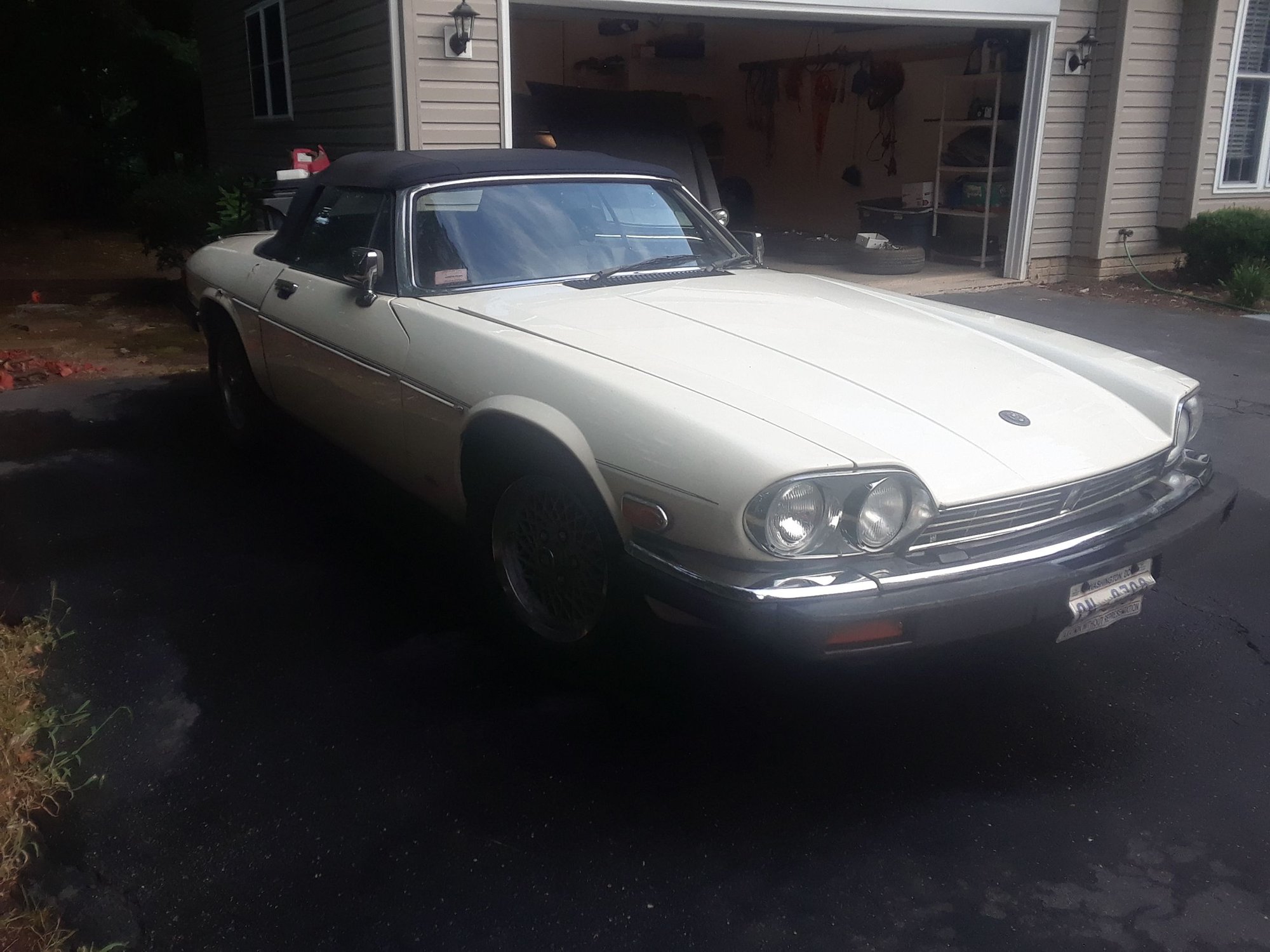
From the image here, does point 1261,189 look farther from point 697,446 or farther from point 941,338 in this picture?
point 697,446

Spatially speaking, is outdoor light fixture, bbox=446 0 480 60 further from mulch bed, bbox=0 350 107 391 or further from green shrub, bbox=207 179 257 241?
mulch bed, bbox=0 350 107 391

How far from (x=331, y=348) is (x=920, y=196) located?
1002 centimetres

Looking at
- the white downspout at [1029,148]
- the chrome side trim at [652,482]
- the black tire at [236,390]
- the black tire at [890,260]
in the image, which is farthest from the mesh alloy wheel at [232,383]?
the white downspout at [1029,148]

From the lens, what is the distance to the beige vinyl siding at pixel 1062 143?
407 inches

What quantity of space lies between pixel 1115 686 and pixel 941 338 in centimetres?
121

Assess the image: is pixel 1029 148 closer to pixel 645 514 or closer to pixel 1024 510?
pixel 1024 510

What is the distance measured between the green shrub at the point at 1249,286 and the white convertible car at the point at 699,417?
7.02 m

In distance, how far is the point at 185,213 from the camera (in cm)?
939

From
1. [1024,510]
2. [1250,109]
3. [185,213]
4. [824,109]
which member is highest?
[824,109]

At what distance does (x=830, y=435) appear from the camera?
8.52ft

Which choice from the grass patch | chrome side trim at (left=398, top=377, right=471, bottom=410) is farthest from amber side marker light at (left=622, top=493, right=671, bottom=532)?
the grass patch

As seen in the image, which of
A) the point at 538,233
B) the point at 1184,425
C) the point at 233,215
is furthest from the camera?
the point at 233,215

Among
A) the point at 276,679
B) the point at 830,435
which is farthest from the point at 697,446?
the point at 276,679

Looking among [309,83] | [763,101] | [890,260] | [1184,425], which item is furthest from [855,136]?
[1184,425]
